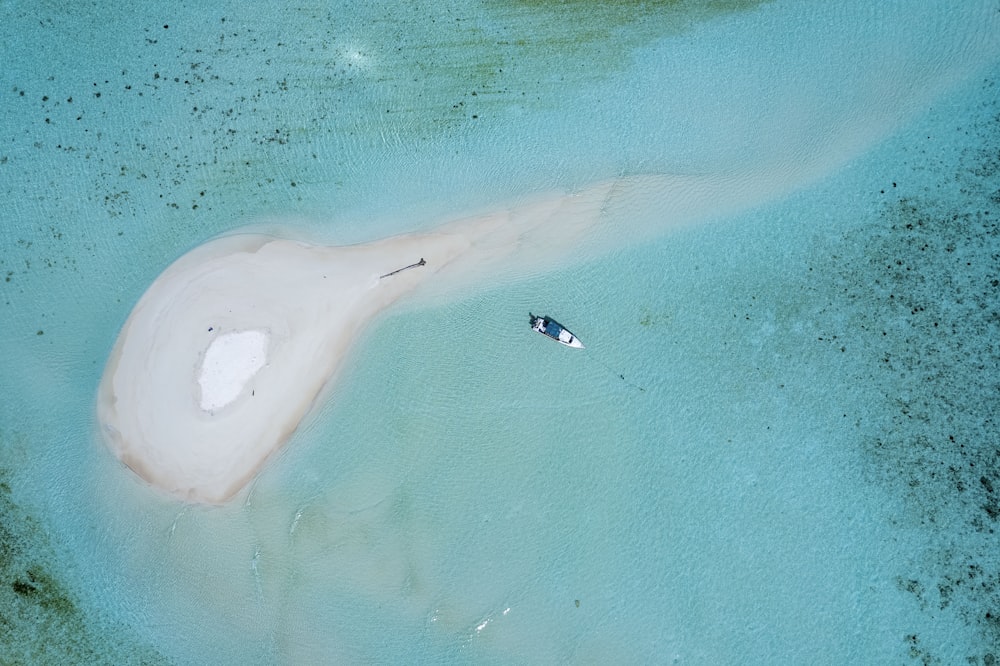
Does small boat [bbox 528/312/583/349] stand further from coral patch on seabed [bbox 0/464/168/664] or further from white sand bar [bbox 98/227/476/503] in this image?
coral patch on seabed [bbox 0/464/168/664]

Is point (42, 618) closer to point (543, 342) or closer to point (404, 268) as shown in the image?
point (404, 268)

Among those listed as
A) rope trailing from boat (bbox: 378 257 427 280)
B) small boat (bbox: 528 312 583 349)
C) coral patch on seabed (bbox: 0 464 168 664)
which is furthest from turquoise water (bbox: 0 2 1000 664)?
rope trailing from boat (bbox: 378 257 427 280)

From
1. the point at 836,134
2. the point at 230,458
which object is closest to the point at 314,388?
the point at 230,458

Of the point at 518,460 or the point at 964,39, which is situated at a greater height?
the point at 964,39

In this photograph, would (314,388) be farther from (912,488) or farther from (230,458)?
(912,488)

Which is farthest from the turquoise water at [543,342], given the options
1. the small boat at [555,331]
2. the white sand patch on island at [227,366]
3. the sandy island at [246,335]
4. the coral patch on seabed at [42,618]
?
the white sand patch on island at [227,366]
